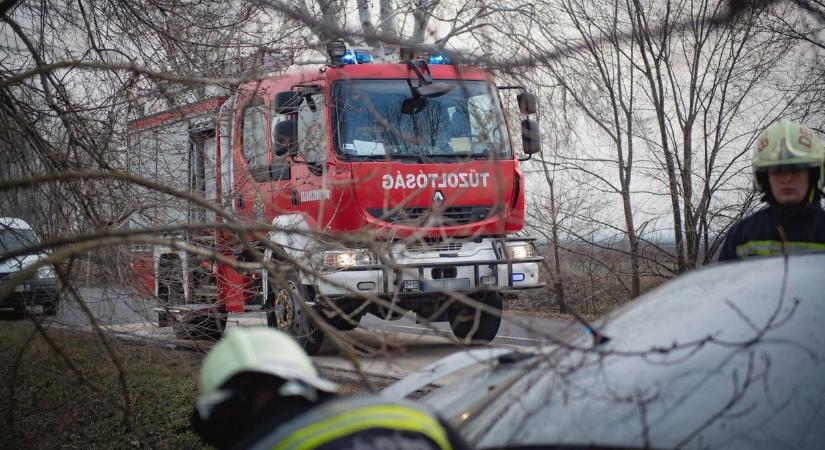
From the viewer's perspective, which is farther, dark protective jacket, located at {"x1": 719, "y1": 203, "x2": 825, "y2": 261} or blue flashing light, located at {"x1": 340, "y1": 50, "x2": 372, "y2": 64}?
blue flashing light, located at {"x1": 340, "y1": 50, "x2": 372, "y2": 64}

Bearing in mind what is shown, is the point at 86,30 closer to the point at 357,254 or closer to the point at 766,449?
the point at 357,254

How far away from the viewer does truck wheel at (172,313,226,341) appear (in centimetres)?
668

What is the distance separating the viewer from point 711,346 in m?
2.32

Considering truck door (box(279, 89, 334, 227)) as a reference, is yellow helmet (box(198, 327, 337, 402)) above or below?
below

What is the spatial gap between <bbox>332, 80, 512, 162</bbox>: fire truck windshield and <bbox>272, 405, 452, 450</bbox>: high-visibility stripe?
280 inches

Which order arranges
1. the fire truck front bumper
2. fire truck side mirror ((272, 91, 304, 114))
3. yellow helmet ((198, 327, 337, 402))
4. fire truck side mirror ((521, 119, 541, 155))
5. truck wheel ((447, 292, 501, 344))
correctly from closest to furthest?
1. yellow helmet ((198, 327, 337, 402))
2. fire truck side mirror ((272, 91, 304, 114))
3. truck wheel ((447, 292, 501, 344))
4. the fire truck front bumper
5. fire truck side mirror ((521, 119, 541, 155))

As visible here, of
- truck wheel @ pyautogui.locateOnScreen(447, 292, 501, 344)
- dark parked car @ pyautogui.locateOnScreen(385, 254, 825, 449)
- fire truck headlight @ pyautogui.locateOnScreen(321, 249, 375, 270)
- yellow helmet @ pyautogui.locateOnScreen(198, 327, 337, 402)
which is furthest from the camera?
truck wheel @ pyautogui.locateOnScreen(447, 292, 501, 344)

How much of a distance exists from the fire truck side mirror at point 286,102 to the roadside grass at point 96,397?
2.43 metres

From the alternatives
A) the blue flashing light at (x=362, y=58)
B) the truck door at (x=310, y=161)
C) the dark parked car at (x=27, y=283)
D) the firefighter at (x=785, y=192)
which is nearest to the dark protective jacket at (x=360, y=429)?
the firefighter at (x=785, y=192)

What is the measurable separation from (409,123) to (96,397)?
410cm

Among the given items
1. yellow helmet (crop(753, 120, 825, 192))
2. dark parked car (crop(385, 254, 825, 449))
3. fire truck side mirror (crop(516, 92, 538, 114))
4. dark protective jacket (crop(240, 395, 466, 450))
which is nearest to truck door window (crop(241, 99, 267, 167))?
fire truck side mirror (crop(516, 92, 538, 114))

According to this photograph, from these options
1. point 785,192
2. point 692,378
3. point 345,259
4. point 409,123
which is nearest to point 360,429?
point 692,378

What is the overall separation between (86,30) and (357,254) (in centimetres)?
283

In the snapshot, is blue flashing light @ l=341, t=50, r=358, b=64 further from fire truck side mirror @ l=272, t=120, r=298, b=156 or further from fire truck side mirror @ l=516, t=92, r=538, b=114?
fire truck side mirror @ l=516, t=92, r=538, b=114
